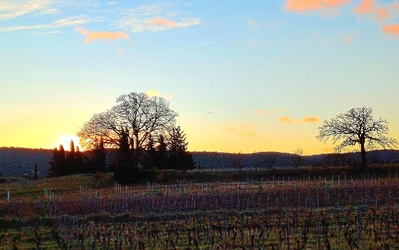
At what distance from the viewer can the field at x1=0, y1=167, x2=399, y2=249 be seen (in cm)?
2545

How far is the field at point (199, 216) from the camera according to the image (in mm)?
25453

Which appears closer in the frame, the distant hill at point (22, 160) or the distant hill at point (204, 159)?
the distant hill at point (204, 159)

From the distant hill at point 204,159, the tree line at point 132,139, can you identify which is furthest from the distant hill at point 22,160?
the tree line at point 132,139

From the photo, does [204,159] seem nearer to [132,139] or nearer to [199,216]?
[132,139]

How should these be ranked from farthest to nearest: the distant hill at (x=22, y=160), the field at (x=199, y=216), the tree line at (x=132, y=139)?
the distant hill at (x=22, y=160), the tree line at (x=132, y=139), the field at (x=199, y=216)

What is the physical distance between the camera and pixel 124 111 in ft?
275

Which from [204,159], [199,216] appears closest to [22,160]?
[204,159]

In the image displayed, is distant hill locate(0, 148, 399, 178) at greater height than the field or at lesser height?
greater

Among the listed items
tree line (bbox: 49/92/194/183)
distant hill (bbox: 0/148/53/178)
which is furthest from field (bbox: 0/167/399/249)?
distant hill (bbox: 0/148/53/178)

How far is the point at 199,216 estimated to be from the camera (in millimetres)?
36750

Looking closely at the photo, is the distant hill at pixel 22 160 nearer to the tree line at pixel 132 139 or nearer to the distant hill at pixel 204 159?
the distant hill at pixel 204 159

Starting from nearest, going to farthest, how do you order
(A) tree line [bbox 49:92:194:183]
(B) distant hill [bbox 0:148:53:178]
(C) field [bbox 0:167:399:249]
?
(C) field [bbox 0:167:399:249] < (A) tree line [bbox 49:92:194:183] < (B) distant hill [bbox 0:148:53:178]

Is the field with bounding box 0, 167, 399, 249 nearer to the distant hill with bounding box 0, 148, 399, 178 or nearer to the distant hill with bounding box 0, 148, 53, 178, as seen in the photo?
the distant hill with bounding box 0, 148, 399, 178

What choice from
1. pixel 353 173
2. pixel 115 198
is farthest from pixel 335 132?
pixel 115 198
